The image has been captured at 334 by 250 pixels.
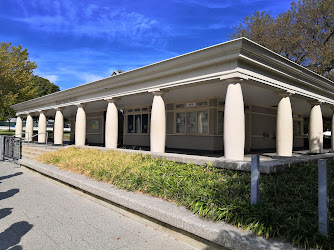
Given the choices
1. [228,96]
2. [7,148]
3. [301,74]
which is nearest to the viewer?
[228,96]

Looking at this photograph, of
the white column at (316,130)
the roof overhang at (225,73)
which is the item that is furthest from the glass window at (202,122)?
the white column at (316,130)

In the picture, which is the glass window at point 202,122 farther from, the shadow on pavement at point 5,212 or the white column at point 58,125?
the white column at point 58,125

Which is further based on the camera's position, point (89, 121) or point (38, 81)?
point (38, 81)

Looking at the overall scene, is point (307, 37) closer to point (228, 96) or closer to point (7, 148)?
point (228, 96)

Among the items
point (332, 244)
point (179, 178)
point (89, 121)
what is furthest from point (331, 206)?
point (89, 121)

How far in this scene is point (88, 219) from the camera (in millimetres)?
4621

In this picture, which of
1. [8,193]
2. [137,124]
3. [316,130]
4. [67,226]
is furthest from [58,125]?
[316,130]

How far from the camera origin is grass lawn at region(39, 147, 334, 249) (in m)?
3.08

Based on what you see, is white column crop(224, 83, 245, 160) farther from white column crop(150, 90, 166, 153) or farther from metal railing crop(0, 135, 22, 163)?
metal railing crop(0, 135, 22, 163)

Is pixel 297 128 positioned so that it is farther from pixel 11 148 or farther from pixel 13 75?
pixel 13 75

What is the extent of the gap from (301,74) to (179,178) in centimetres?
706

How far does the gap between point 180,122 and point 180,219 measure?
32.8 feet

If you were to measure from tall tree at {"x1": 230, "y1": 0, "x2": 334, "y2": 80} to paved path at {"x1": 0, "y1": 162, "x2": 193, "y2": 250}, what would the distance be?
63.5 feet

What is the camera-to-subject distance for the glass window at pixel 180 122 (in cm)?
1339
